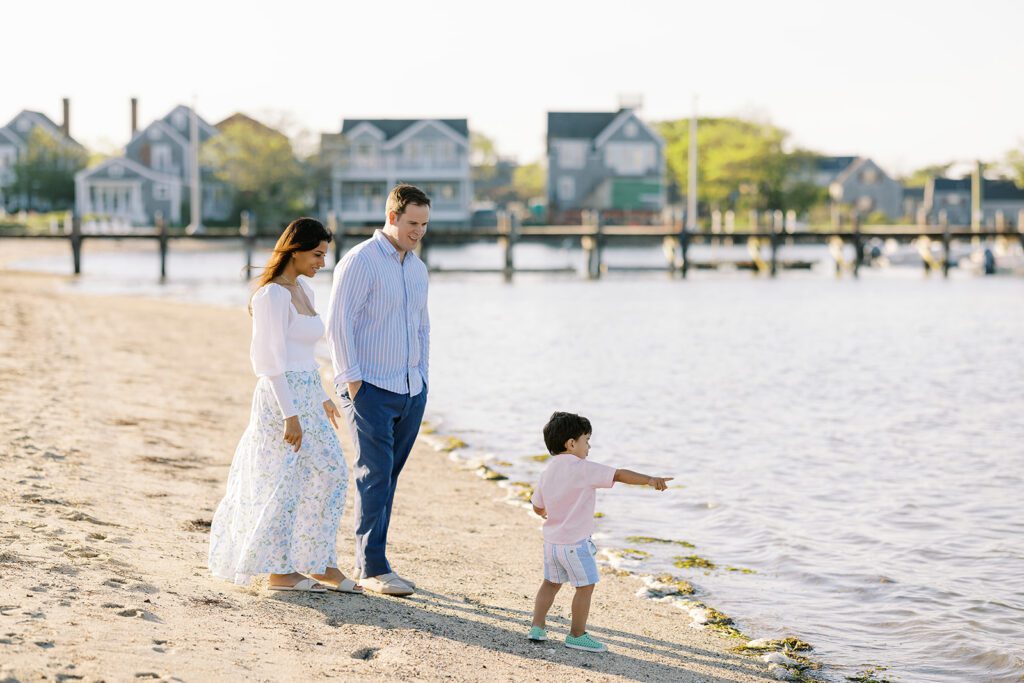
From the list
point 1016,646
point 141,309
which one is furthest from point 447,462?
point 141,309

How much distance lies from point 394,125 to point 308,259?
80.7 metres

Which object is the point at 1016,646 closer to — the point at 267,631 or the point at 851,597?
the point at 851,597

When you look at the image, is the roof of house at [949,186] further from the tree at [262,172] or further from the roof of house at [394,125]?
the tree at [262,172]

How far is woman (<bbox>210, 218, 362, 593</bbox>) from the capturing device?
20.0 ft

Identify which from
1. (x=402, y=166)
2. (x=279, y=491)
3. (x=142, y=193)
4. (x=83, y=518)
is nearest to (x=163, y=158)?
(x=142, y=193)

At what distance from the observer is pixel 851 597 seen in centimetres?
814

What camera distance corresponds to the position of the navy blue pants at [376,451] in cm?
634

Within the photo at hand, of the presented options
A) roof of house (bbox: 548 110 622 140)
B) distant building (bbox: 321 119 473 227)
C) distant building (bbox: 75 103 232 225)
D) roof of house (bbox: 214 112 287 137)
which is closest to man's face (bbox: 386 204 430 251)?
distant building (bbox: 75 103 232 225)

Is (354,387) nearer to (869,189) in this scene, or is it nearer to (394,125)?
(394,125)

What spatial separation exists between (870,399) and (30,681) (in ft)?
53.5

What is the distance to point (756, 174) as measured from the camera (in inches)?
3984

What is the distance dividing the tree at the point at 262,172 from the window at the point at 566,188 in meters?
19.0

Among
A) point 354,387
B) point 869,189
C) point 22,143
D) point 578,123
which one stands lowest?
point 354,387

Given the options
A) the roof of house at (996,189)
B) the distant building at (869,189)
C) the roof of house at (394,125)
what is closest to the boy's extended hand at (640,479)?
the roof of house at (394,125)
